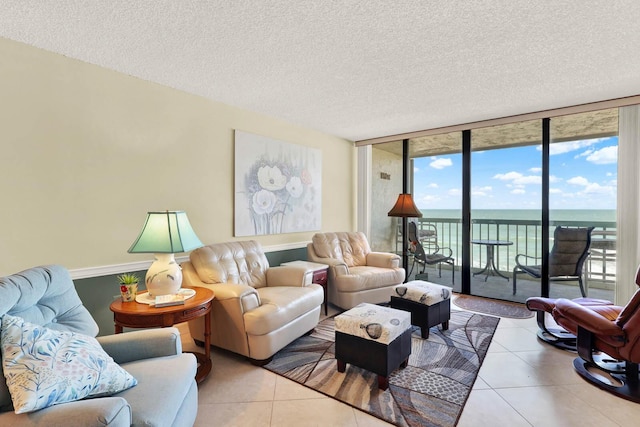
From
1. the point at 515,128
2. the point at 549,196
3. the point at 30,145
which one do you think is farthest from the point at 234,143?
the point at 549,196

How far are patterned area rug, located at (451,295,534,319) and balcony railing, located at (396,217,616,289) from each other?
0.55 metres

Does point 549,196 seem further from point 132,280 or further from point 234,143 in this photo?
point 132,280

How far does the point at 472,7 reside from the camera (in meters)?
1.71

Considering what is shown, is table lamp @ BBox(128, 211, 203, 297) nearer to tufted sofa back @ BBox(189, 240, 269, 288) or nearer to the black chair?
tufted sofa back @ BBox(189, 240, 269, 288)

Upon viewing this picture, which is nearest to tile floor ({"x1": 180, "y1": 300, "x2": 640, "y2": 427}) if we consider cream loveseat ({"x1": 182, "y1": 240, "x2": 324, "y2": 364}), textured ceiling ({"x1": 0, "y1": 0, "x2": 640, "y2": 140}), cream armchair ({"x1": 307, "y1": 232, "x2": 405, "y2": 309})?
cream loveseat ({"x1": 182, "y1": 240, "x2": 324, "y2": 364})

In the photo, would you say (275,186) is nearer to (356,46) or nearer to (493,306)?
(356,46)

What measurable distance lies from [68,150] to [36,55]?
683 millimetres

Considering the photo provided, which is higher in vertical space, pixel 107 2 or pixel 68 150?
pixel 107 2

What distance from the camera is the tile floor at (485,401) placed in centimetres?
175

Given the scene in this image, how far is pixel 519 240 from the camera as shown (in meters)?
4.14

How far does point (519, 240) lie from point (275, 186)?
346 cm

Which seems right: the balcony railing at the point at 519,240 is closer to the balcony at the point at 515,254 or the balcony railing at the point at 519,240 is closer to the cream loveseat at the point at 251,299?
the balcony at the point at 515,254

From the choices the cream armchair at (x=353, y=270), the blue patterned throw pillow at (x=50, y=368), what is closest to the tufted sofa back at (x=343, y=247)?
the cream armchair at (x=353, y=270)

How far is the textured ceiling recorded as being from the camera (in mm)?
1735
